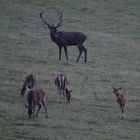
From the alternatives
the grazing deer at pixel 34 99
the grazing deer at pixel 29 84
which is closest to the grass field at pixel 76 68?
the grazing deer at pixel 34 99

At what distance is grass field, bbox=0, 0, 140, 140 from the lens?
20719 millimetres

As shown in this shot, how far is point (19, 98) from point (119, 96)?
3721 mm

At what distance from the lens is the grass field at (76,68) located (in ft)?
68.0

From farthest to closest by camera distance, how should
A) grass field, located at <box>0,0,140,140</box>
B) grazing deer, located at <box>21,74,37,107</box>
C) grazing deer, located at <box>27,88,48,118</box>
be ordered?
grazing deer, located at <box>21,74,37,107</box>
grazing deer, located at <box>27,88,48,118</box>
grass field, located at <box>0,0,140,140</box>

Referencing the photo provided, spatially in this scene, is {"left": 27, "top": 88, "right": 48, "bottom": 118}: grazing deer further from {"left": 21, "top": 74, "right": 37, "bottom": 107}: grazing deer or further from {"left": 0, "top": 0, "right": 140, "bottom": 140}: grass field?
{"left": 21, "top": 74, "right": 37, "bottom": 107}: grazing deer

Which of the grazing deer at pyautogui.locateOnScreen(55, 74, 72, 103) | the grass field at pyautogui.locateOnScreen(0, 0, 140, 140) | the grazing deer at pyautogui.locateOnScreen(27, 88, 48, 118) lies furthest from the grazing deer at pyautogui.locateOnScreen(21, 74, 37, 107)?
the grazing deer at pyautogui.locateOnScreen(27, 88, 48, 118)

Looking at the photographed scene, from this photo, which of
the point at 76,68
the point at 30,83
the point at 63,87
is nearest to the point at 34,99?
the point at 63,87

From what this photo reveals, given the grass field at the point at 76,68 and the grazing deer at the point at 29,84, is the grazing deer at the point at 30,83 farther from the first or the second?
the grass field at the point at 76,68

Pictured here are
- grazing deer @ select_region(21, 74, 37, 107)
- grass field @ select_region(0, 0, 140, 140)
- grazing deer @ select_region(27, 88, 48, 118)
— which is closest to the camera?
grass field @ select_region(0, 0, 140, 140)

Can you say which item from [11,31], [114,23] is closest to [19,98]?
[11,31]

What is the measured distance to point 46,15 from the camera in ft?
156

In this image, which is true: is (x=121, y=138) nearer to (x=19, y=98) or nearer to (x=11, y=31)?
(x=19, y=98)

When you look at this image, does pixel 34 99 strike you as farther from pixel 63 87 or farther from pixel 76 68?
pixel 76 68

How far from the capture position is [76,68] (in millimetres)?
31094
